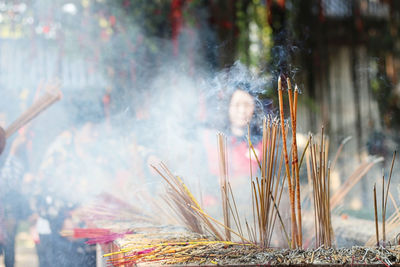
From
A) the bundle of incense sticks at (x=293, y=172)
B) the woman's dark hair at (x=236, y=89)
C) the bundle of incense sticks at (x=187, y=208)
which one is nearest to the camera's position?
the bundle of incense sticks at (x=293, y=172)

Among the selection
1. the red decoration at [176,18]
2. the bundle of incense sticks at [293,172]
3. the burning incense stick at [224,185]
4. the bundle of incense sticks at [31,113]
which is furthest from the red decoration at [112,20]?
the bundle of incense sticks at [293,172]

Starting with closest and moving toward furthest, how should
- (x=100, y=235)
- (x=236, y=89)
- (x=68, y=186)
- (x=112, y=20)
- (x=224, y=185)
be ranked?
1. (x=224, y=185)
2. (x=100, y=235)
3. (x=236, y=89)
4. (x=68, y=186)
5. (x=112, y=20)

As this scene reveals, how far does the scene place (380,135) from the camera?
15.4 feet

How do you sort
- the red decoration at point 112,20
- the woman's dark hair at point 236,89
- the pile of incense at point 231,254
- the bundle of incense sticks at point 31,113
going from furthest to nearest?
1. the red decoration at point 112,20
2. the bundle of incense sticks at point 31,113
3. the woman's dark hair at point 236,89
4. the pile of incense at point 231,254

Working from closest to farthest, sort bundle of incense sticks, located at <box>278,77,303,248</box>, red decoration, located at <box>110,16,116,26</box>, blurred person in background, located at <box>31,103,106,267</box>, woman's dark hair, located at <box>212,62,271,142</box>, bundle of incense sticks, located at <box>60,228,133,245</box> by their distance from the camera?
1. bundle of incense sticks, located at <box>278,77,303,248</box>
2. bundle of incense sticks, located at <box>60,228,133,245</box>
3. woman's dark hair, located at <box>212,62,271,142</box>
4. blurred person in background, located at <box>31,103,106,267</box>
5. red decoration, located at <box>110,16,116,26</box>

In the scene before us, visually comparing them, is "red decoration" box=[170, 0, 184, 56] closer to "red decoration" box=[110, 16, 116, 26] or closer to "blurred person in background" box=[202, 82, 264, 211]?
"red decoration" box=[110, 16, 116, 26]

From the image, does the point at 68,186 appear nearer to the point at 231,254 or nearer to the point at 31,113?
the point at 31,113

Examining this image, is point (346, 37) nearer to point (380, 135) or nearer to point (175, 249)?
point (380, 135)

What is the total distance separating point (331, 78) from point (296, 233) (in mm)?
3399

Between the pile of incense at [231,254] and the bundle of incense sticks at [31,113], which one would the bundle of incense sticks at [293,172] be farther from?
the bundle of incense sticks at [31,113]

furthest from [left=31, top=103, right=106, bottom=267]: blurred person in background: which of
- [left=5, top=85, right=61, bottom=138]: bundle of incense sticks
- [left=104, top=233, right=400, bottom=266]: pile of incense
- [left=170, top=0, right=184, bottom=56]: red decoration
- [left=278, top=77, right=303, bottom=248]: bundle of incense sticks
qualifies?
[left=278, top=77, right=303, bottom=248]: bundle of incense sticks

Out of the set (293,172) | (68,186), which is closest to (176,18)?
(68,186)

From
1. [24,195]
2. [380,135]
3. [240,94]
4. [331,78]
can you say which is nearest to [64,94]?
[24,195]

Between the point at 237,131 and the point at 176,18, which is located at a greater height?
the point at 176,18
